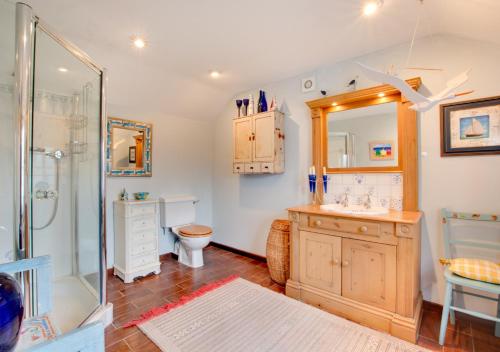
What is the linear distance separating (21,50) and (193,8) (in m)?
1.10

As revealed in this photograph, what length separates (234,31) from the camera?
205 centimetres

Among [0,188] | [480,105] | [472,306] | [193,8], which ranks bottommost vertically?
[472,306]

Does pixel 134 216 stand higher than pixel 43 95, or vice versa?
pixel 43 95

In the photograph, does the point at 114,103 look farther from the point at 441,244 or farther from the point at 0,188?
the point at 441,244

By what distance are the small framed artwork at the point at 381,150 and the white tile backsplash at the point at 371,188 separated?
0.17 metres

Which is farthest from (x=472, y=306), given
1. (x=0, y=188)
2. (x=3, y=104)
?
(x=3, y=104)

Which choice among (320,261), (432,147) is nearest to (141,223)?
(320,261)

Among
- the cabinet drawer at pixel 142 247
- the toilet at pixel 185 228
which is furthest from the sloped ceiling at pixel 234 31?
the cabinet drawer at pixel 142 247

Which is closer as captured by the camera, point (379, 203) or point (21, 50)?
point (21, 50)

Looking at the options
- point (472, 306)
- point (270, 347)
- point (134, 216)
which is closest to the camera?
point (270, 347)

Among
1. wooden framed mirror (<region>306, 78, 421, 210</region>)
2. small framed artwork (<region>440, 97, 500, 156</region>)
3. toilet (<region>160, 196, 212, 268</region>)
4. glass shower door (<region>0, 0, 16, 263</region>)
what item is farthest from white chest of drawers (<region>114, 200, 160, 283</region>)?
small framed artwork (<region>440, 97, 500, 156</region>)

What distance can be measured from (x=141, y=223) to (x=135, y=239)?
187mm

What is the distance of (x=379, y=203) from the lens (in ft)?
7.68

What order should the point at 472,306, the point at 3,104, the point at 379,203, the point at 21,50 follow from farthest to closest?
the point at 379,203 → the point at 472,306 → the point at 3,104 → the point at 21,50
